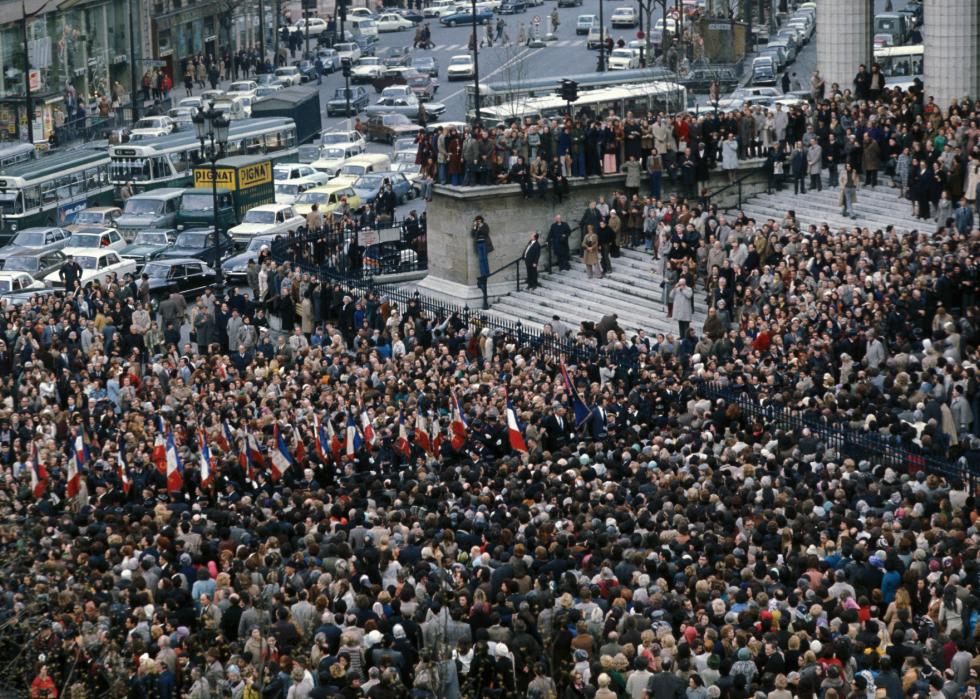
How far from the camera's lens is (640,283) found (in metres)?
43.3

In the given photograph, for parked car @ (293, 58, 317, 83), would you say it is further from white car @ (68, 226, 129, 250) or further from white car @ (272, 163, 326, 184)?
white car @ (68, 226, 129, 250)

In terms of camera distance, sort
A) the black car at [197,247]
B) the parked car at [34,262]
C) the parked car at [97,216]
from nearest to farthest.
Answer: the parked car at [34,262], the black car at [197,247], the parked car at [97,216]

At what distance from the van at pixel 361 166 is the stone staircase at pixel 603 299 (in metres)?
20.0

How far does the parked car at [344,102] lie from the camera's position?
8219 cm

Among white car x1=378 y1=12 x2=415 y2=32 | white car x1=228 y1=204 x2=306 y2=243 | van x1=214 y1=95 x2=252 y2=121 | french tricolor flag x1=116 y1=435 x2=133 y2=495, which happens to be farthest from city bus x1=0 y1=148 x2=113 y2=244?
white car x1=378 y1=12 x2=415 y2=32

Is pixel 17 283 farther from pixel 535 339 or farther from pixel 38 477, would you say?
pixel 38 477

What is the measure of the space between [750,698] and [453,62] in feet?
226

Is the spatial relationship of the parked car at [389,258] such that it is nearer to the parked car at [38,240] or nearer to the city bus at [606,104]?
the parked car at [38,240]

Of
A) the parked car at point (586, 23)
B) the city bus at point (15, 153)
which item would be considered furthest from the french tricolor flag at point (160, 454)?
the parked car at point (586, 23)

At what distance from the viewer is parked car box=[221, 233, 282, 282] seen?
5100cm

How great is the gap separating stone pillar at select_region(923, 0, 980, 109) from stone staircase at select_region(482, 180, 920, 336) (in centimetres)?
329

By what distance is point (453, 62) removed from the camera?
291 feet

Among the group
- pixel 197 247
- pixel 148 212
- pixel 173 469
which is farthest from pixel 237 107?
pixel 173 469

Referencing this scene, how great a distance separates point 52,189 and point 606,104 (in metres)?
17.3
